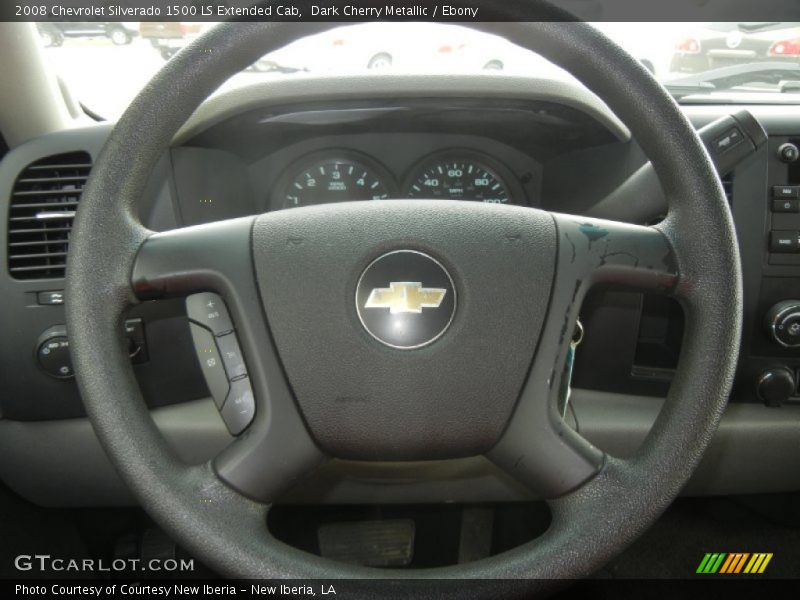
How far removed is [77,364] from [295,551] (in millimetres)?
299

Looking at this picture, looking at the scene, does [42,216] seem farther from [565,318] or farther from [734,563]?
[734,563]

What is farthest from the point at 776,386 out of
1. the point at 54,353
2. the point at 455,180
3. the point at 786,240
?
the point at 54,353

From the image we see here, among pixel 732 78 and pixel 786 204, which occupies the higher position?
pixel 732 78

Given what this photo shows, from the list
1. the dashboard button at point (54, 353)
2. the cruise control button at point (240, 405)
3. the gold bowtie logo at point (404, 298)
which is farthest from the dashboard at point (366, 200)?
the gold bowtie logo at point (404, 298)

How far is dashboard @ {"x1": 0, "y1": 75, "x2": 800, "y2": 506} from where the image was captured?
1133 millimetres

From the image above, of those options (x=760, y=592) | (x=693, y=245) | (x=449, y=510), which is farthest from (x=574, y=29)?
(x=760, y=592)

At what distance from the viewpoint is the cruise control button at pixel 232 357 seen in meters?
0.92

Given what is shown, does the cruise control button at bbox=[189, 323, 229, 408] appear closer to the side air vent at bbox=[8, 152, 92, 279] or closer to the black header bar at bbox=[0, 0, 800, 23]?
the side air vent at bbox=[8, 152, 92, 279]

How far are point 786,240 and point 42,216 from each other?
1.26 m

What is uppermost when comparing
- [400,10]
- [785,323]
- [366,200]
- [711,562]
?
[400,10]

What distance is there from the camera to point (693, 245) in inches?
29.6

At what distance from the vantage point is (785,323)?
1.18 metres

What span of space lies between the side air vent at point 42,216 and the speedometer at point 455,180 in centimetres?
66

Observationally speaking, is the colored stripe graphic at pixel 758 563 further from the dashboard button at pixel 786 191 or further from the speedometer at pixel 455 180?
the speedometer at pixel 455 180
